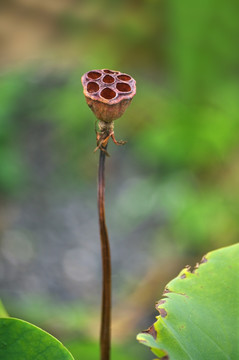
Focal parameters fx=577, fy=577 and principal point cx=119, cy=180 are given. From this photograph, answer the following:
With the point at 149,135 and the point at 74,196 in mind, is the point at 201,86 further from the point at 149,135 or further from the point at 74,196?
the point at 74,196

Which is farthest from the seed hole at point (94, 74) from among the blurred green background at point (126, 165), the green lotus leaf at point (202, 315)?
the blurred green background at point (126, 165)

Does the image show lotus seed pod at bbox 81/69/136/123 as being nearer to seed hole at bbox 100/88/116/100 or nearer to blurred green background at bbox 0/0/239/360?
seed hole at bbox 100/88/116/100

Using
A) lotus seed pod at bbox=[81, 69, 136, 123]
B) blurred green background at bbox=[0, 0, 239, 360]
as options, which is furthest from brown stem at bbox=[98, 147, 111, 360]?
blurred green background at bbox=[0, 0, 239, 360]

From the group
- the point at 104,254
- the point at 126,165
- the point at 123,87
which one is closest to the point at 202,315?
the point at 104,254

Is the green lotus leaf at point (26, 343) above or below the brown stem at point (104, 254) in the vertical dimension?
below

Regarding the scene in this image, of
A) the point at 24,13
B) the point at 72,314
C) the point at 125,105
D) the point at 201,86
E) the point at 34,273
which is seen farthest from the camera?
the point at 24,13

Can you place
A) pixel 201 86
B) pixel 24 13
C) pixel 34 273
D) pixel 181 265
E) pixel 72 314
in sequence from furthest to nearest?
pixel 24 13 → pixel 201 86 → pixel 34 273 → pixel 181 265 → pixel 72 314

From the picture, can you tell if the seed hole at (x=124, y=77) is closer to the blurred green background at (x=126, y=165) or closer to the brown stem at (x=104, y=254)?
the brown stem at (x=104, y=254)

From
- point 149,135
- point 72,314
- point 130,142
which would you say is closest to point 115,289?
point 72,314

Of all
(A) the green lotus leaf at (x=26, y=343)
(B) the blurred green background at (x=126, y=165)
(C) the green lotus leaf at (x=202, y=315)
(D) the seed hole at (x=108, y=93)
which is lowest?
(B) the blurred green background at (x=126, y=165)
